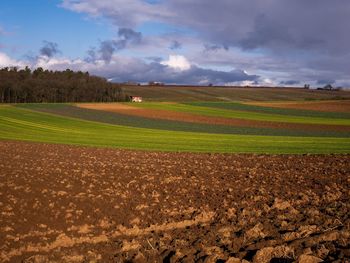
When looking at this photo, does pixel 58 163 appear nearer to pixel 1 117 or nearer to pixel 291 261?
pixel 291 261

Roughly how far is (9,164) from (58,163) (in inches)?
87.2

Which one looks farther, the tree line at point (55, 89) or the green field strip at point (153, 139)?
the tree line at point (55, 89)

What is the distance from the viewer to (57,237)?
10.2 meters

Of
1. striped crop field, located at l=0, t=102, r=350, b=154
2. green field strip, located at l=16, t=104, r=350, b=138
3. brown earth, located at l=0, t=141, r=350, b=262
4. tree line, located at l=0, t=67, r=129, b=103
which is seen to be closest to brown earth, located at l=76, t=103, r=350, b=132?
striped crop field, located at l=0, t=102, r=350, b=154

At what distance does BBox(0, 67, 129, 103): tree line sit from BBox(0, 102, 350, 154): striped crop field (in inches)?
1416

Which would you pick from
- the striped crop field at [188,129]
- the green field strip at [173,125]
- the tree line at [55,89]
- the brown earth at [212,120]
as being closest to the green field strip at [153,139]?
the striped crop field at [188,129]

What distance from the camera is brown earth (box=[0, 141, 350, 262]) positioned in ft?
29.8

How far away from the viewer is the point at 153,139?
3938 centimetres

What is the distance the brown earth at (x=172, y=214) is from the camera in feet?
29.8

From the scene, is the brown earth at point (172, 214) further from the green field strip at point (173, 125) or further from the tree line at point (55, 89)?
the tree line at point (55, 89)

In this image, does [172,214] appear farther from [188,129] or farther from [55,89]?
[55,89]

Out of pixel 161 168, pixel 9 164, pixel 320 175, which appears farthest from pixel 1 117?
pixel 320 175

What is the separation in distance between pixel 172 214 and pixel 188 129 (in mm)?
37450

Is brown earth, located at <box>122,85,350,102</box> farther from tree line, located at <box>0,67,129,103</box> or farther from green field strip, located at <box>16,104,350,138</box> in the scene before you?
green field strip, located at <box>16,104,350,138</box>
